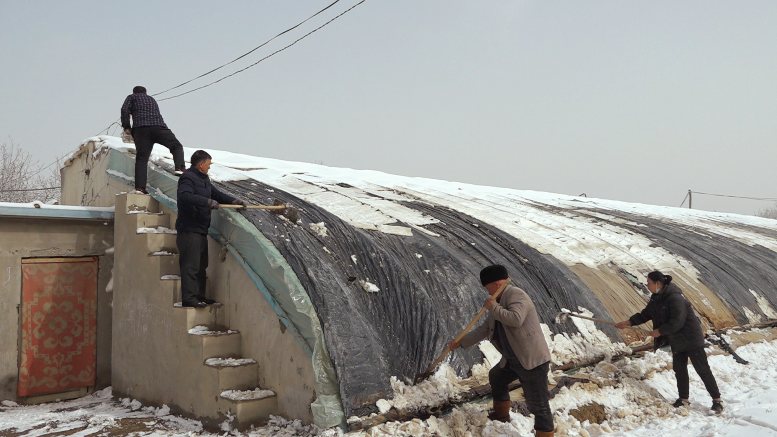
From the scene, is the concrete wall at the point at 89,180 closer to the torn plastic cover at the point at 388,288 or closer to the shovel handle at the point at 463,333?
the torn plastic cover at the point at 388,288

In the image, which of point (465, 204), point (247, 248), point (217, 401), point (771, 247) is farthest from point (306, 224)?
point (771, 247)

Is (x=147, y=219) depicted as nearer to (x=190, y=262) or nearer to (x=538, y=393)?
(x=190, y=262)

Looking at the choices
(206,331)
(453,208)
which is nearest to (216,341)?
(206,331)

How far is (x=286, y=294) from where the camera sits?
14.3ft

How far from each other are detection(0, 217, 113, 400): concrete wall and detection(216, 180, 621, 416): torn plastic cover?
203 centimetres

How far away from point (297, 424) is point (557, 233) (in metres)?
5.61

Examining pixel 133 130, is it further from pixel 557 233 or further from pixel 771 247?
pixel 771 247

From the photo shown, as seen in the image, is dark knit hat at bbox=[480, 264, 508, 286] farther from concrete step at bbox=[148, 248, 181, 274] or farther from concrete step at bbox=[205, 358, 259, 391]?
concrete step at bbox=[148, 248, 181, 274]

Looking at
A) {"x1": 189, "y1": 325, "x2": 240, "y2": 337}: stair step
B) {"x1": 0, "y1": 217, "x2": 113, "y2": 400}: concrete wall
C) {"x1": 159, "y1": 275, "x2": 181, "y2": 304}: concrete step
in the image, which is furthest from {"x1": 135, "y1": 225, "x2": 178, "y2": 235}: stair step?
{"x1": 0, "y1": 217, "x2": 113, "y2": 400}: concrete wall

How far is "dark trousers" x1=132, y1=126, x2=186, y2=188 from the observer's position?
6504mm

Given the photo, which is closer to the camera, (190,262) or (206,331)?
(206,331)

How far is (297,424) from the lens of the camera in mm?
4207

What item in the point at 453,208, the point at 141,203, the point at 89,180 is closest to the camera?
the point at 141,203

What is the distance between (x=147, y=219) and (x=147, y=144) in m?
1.26
